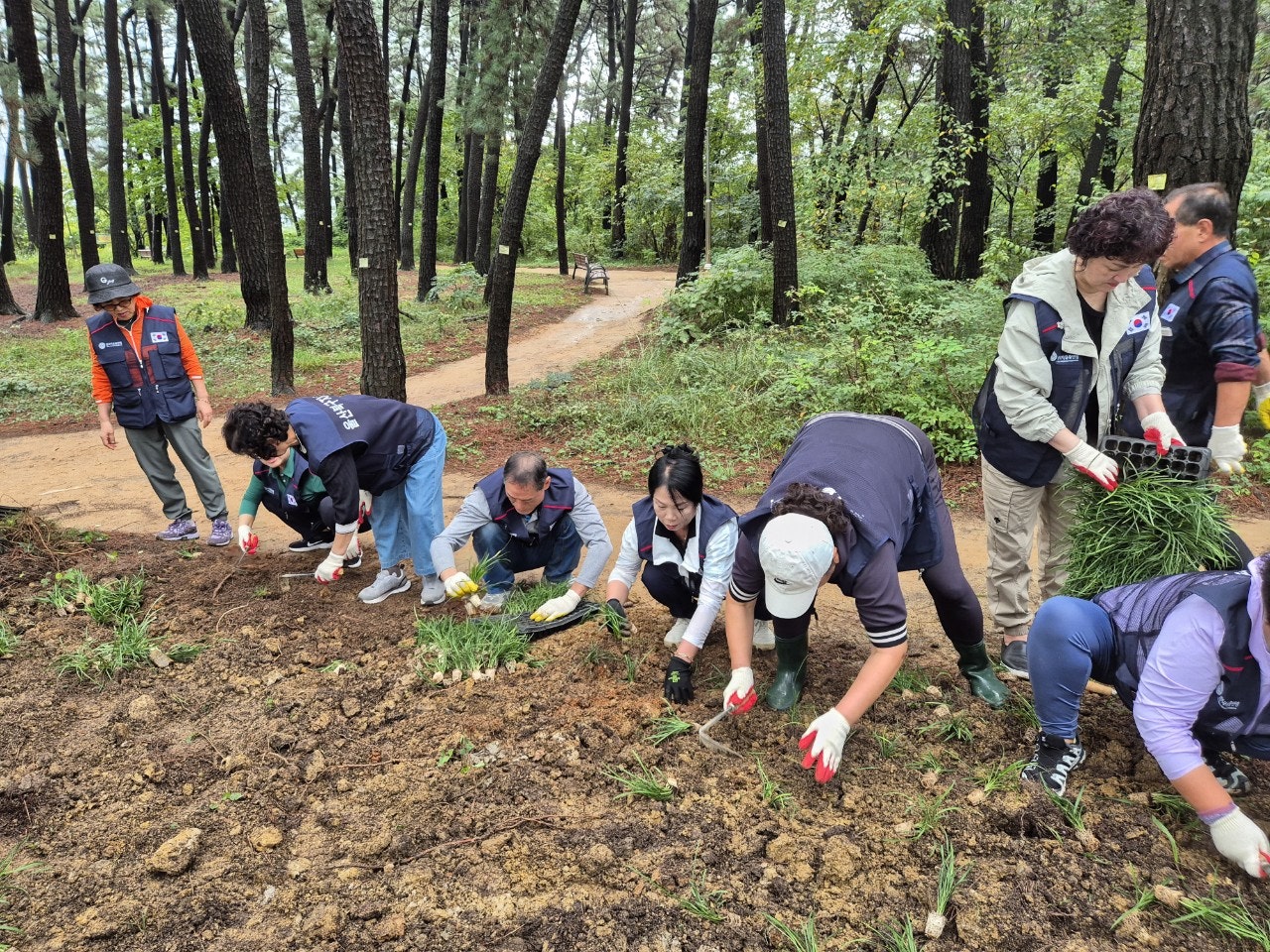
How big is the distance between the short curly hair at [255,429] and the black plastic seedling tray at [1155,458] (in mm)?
3353

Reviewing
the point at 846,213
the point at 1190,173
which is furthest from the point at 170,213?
the point at 1190,173

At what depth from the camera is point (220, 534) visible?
492 centimetres

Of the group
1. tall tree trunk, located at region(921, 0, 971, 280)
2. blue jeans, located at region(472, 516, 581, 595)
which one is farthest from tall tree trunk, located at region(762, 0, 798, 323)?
blue jeans, located at region(472, 516, 581, 595)

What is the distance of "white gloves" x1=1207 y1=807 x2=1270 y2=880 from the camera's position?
1972mm

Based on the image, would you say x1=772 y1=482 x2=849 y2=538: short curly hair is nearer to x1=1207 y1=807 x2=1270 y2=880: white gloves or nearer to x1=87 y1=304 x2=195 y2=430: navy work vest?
x1=1207 y1=807 x2=1270 y2=880: white gloves

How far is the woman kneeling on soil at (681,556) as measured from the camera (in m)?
2.94

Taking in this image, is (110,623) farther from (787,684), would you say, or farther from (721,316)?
(721,316)

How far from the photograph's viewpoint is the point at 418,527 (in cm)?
402

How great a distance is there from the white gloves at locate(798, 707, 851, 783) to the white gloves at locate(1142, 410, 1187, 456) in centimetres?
151

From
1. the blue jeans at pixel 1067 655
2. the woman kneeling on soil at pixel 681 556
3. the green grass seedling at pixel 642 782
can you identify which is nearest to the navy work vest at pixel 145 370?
the woman kneeling on soil at pixel 681 556

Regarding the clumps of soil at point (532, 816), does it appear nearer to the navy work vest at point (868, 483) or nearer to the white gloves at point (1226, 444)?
the navy work vest at point (868, 483)

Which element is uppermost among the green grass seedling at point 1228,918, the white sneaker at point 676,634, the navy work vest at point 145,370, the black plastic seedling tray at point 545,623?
the navy work vest at point 145,370

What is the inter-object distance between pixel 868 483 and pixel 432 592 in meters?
2.49

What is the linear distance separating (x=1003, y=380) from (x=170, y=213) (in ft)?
84.6
